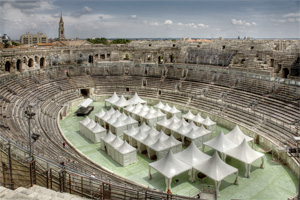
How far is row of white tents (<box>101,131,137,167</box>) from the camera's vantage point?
1952 cm

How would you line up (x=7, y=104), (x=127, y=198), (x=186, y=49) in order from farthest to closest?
(x=186, y=49) → (x=7, y=104) → (x=127, y=198)

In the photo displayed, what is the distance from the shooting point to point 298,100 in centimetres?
2491

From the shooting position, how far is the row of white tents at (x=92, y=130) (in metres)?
23.6

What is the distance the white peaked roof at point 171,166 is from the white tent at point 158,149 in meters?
2.66

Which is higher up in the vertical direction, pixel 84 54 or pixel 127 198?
pixel 84 54

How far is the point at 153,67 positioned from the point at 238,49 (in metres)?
13.2

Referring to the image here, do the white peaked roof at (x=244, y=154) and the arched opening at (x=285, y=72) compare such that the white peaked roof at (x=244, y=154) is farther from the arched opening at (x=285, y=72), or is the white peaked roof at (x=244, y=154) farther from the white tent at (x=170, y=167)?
the arched opening at (x=285, y=72)

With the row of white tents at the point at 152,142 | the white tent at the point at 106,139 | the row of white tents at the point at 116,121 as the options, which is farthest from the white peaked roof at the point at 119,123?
the white tent at the point at 106,139

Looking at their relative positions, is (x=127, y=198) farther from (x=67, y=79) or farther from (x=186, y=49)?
(x=186, y=49)

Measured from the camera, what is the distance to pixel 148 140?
21.1 meters

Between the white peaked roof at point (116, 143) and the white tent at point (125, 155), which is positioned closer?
the white tent at point (125, 155)

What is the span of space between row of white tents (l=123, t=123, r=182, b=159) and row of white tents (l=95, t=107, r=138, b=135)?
2068 mm

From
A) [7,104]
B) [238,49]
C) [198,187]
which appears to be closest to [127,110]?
[7,104]

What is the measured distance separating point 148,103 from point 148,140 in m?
15.1
